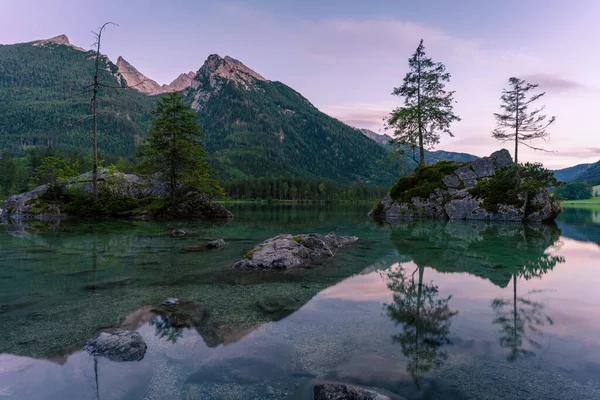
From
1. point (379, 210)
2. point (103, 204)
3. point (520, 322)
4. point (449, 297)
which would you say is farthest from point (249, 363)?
point (379, 210)

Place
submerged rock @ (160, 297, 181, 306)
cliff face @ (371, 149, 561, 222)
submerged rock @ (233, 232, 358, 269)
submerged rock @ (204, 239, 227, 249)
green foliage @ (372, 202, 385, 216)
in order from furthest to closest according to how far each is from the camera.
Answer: green foliage @ (372, 202, 385, 216) → cliff face @ (371, 149, 561, 222) → submerged rock @ (204, 239, 227, 249) → submerged rock @ (233, 232, 358, 269) → submerged rock @ (160, 297, 181, 306)

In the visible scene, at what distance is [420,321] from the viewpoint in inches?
270

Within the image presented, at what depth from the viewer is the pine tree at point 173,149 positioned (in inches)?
1310

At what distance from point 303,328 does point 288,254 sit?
21.2 feet

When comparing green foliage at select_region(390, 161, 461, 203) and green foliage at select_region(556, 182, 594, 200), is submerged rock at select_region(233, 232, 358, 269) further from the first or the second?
green foliage at select_region(556, 182, 594, 200)

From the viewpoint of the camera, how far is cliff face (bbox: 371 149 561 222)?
34.9m

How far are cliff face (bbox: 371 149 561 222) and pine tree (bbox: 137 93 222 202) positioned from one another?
2398 cm

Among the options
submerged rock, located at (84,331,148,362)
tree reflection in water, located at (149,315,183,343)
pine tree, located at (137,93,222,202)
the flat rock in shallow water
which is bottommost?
tree reflection in water, located at (149,315,183,343)

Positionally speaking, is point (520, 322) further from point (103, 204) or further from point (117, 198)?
point (117, 198)

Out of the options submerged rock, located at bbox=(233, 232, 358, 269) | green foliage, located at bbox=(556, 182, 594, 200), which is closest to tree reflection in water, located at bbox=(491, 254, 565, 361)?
submerged rock, located at bbox=(233, 232, 358, 269)

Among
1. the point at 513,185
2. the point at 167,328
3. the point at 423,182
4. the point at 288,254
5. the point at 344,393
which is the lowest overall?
the point at 167,328

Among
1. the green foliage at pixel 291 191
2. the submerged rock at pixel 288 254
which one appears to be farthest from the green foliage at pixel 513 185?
the green foliage at pixel 291 191

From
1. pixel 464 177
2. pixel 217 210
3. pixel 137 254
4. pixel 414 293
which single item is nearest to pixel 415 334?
pixel 414 293

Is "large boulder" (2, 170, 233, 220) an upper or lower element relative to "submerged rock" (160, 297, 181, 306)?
upper
